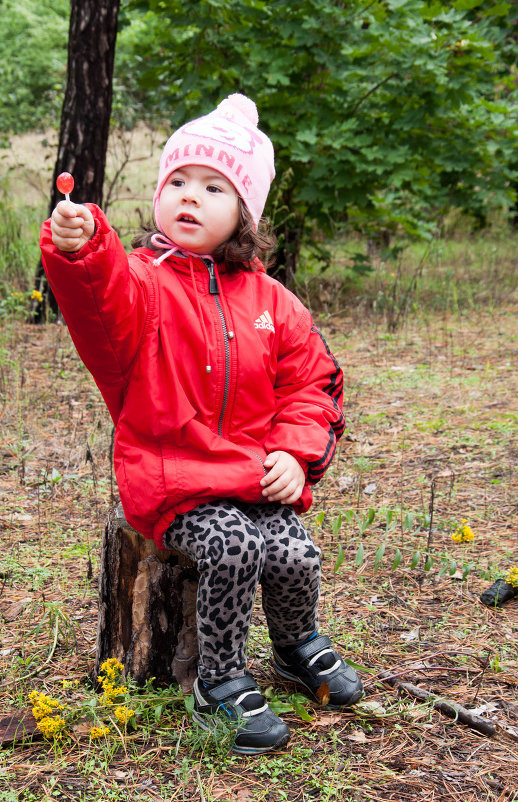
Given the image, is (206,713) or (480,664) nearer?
(206,713)

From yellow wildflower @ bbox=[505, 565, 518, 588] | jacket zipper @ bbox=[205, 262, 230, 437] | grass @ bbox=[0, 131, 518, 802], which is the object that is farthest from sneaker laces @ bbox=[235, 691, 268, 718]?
yellow wildflower @ bbox=[505, 565, 518, 588]

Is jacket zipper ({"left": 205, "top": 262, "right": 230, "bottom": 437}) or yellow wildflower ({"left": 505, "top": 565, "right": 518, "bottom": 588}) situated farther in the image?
yellow wildflower ({"left": 505, "top": 565, "right": 518, "bottom": 588})

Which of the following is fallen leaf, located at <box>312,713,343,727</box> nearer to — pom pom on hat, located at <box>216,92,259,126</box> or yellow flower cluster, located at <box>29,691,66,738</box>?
yellow flower cluster, located at <box>29,691,66,738</box>

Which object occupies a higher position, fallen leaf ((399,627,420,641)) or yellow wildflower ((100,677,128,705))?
yellow wildflower ((100,677,128,705))

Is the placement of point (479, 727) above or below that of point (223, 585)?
below

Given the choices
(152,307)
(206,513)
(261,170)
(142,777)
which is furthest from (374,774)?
(261,170)

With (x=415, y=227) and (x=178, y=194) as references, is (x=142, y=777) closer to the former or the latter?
(x=178, y=194)

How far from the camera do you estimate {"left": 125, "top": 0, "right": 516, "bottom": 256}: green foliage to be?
5.57 meters

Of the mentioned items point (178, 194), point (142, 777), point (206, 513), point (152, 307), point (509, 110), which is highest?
point (509, 110)

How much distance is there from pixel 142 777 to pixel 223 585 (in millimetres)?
501

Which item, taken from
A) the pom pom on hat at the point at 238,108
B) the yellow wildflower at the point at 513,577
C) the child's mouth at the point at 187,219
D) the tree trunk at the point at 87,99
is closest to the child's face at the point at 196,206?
the child's mouth at the point at 187,219

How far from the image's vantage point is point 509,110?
20.1ft

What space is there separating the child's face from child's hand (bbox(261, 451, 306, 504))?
636 millimetres

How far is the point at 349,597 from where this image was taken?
2775 mm
